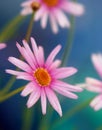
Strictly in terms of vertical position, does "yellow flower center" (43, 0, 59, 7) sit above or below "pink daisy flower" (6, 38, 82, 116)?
above

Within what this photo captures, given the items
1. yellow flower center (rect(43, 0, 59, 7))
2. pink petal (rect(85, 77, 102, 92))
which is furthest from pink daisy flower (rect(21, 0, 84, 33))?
pink petal (rect(85, 77, 102, 92))

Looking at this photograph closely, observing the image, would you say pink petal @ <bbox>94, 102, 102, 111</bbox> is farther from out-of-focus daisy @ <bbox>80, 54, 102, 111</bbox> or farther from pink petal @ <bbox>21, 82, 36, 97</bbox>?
pink petal @ <bbox>21, 82, 36, 97</bbox>

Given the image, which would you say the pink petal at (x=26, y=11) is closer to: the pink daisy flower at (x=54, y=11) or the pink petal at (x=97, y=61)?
the pink daisy flower at (x=54, y=11)

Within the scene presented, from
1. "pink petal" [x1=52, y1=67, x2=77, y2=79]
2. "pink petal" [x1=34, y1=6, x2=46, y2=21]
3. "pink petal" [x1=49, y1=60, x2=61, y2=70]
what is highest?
"pink petal" [x1=34, y1=6, x2=46, y2=21]

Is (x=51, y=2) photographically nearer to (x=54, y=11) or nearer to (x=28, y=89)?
(x=54, y=11)

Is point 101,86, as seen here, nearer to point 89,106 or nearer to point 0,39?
point 89,106

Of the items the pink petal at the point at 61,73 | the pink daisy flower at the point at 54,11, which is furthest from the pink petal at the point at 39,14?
the pink petal at the point at 61,73

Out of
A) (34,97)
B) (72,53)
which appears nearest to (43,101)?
(34,97)
